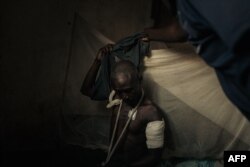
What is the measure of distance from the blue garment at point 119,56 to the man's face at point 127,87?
105 mm

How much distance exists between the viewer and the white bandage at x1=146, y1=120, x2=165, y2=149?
6.83 feet

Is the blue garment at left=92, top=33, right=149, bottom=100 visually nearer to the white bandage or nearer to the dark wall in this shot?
the white bandage

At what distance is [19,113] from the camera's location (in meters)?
2.74

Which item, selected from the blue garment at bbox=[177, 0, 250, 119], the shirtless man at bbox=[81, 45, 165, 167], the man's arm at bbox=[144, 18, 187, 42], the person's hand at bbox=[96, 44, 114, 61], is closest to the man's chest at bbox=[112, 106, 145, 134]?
the shirtless man at bbox=[81, 45, 165, 167]

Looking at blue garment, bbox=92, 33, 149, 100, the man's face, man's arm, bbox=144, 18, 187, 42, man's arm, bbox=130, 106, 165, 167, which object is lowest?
man's arm, bbox=130, 106, 165, 167

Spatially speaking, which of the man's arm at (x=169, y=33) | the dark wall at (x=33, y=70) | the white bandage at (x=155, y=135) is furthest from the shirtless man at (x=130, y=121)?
the dark wall at (x=33, y=70)

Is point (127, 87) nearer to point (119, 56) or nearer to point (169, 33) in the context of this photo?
point (119, 56)

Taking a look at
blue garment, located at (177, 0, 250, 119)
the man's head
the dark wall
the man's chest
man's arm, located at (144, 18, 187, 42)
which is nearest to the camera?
blue garment, located at (177, 0, 250, 119)

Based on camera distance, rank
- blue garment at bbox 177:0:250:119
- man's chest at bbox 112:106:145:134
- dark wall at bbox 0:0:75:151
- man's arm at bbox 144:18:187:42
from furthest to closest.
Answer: dark wall at bbox 0:0:75:151, man's chest at bbox 112:106:145:134, man's arm at bbox 144:18:187:42, blue garment at bbox 177:0:250:119

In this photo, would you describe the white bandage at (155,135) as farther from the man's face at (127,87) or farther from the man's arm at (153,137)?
the man's face at (127,87)

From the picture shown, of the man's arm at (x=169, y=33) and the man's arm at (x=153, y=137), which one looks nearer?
the man's arm at (x=169, y=33)

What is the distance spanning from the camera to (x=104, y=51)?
223 centimetres

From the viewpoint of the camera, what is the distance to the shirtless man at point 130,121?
2092mm

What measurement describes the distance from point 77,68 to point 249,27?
6.66 feet
